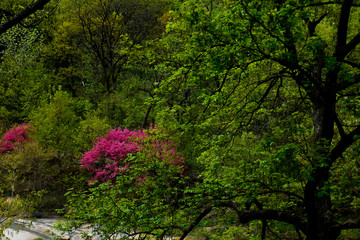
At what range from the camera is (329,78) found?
4.46 meters

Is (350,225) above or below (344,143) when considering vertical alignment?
below

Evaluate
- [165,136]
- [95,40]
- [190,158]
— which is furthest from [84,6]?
[165,136]

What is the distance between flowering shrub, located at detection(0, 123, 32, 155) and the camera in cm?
1359

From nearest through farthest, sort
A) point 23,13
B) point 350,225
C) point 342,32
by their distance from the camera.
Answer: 1. point 23,13
2. point 350,225
3. point 342,32

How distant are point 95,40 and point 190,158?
1338cm

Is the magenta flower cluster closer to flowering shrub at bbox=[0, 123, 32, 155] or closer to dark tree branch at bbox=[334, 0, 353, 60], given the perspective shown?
flowering shrub at bbox=[0, 123, 32, 155]

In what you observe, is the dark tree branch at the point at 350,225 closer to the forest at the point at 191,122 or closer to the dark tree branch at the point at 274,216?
the forest at the point at 191,122

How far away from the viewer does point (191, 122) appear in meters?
5.41

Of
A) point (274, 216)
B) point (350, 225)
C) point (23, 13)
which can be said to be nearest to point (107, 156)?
point (274, 216)

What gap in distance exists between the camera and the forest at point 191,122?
4.14 meters

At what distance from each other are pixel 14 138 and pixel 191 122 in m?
12.0

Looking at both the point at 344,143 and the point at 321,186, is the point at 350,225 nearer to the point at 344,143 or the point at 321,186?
the point at 321,186

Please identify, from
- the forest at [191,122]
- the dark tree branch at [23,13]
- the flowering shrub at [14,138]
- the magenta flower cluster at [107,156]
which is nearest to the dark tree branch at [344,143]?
the forest at [191,122]

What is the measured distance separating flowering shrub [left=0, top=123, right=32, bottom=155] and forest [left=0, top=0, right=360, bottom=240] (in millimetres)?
107
